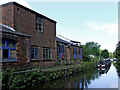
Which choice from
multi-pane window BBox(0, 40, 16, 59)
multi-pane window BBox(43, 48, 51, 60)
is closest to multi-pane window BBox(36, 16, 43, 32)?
multi-pane window BBox(43, 48, 51, 60)

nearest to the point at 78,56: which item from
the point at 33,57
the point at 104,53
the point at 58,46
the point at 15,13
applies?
the point at 58,46

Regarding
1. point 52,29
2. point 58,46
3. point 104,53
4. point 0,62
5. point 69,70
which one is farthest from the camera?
point 104,53

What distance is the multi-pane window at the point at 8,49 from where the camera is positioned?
34.8ft

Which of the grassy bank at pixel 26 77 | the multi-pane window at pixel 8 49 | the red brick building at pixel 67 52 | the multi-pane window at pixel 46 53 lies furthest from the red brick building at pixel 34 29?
the red brick building at pixel 67 52

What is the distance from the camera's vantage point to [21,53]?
1234 centimetres

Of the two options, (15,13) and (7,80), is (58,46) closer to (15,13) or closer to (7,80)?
(15,13)

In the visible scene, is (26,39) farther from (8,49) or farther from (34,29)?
(34,29)

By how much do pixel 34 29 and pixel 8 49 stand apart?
5525 mm

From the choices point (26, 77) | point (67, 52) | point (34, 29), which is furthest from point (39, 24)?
point (67, 52)

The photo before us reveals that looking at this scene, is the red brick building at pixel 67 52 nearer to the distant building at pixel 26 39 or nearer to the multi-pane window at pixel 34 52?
the distant building at pixel 26 39

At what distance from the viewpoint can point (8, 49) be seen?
1116 centimetres

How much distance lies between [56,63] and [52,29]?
504 cm

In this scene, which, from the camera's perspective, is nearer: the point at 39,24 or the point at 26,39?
the point at 26,39

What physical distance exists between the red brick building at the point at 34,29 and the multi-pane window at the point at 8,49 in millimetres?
496
